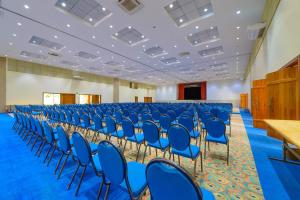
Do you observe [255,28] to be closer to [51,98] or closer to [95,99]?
[51,98]

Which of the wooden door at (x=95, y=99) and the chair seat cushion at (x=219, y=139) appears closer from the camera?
the chair seat cushion at (x=219, y=139)

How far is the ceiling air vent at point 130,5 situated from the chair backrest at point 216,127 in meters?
5.30

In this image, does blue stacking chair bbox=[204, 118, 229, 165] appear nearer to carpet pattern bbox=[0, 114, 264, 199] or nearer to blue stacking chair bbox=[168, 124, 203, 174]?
carpet pattern bbox=[0, 114, 264, 199]

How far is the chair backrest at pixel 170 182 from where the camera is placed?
0.89 metres

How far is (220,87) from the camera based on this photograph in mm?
25766

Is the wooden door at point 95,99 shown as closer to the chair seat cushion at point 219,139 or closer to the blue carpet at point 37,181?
the blue carpet at point 37,181

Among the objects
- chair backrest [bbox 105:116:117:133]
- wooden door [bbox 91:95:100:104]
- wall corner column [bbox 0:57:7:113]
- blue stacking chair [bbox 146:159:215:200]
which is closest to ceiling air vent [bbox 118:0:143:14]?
chair backrest [bbox 105:116:117:133]

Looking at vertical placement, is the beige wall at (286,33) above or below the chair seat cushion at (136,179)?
above

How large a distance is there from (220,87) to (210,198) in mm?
27780

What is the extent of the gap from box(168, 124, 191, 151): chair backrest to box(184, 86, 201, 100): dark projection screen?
2787cm

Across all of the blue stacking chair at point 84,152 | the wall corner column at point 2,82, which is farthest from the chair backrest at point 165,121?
the wall corner column at point 2,82

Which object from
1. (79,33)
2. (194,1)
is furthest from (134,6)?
(79,33)

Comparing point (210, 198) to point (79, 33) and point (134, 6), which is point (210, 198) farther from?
point (79, 33)

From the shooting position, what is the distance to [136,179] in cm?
156
